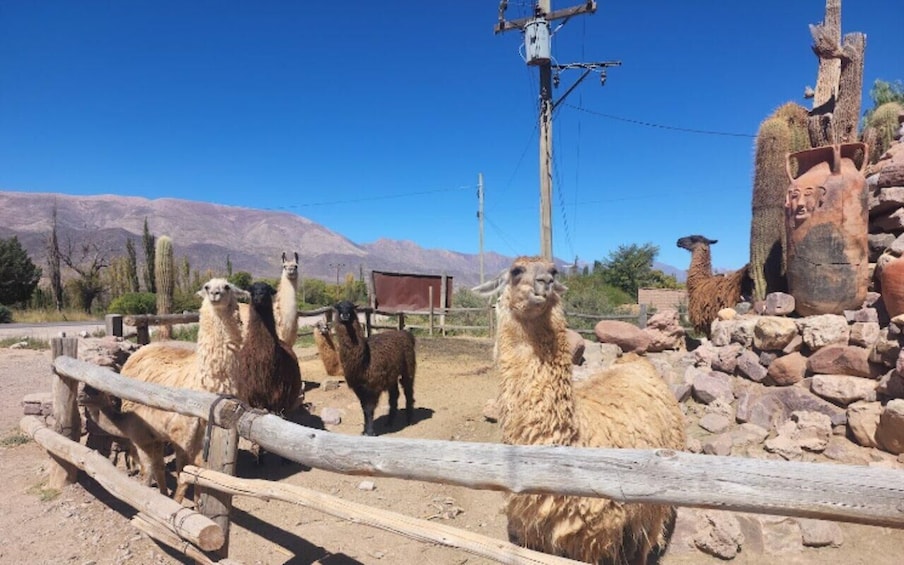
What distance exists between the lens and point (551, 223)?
9102 mm

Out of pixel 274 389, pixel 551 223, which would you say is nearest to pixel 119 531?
pixel 274 389

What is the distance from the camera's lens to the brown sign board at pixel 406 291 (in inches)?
623

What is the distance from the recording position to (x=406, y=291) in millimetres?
16156

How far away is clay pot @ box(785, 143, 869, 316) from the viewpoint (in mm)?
5688

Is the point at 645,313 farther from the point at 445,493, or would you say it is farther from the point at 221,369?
the point at 221,369

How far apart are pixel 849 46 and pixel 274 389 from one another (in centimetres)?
874

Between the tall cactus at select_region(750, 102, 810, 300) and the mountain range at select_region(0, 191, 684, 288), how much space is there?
78.9 metres

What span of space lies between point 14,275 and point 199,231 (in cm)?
13071

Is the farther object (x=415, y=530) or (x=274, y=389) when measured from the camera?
(x=274, y=389)

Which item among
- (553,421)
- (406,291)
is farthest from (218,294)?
(406,291)

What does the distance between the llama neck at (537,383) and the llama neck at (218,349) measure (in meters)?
2.53

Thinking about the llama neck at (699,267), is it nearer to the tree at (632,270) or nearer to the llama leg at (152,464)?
the llama leg at (152,464)

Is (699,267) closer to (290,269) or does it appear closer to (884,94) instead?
(290,269)

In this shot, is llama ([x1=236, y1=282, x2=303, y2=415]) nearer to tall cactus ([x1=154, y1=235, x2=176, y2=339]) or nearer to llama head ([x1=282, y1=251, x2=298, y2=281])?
llama head ([x1=282, y1=251, x2=298, y2=281])
